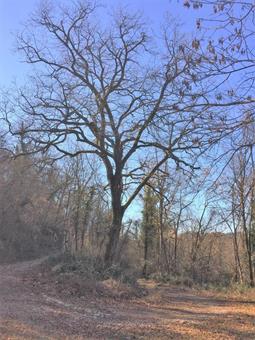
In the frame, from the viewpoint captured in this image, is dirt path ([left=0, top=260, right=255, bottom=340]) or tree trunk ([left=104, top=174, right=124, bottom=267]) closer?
dirt path ([left=0, top=260, right=255, bottom=340])

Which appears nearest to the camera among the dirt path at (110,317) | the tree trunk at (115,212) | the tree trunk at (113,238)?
the dirt path at (110,317)

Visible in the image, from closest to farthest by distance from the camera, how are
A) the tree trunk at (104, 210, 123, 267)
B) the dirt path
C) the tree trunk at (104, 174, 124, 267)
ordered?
Answer: 1. the dirt path
2. the tree trunk at (104, 210, 123, 267)
3. the tree trunk at (104, 174, 124, 267)

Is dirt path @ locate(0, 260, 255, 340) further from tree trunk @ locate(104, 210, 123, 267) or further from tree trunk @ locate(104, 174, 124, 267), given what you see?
tree trunk @ locate(104, 174, 124, 267)

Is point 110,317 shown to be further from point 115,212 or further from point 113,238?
point 115,212

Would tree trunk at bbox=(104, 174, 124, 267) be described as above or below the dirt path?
above

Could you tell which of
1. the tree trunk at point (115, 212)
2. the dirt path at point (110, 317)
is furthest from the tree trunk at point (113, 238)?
the dirt path at point (110, 317)

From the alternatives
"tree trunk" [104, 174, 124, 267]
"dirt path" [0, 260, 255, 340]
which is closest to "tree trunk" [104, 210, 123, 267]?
"tree trunk" [104, 174, 124, 267]

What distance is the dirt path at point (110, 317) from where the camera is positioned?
978 cm

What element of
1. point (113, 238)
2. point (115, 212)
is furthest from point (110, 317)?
point (115, 212)

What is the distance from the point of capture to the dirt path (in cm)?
978

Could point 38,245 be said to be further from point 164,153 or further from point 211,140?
point 211,140

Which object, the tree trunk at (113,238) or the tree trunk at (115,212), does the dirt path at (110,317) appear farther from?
the tree trunk at (115,212)

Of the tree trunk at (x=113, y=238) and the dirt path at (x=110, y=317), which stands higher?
the tree trunk at (x=113, y=238)

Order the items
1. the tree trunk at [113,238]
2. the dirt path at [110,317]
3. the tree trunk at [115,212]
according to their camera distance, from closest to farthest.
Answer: the dirt path at [110,317] → the tree trunk at [113,238] → the tree trunk at [115,212]
